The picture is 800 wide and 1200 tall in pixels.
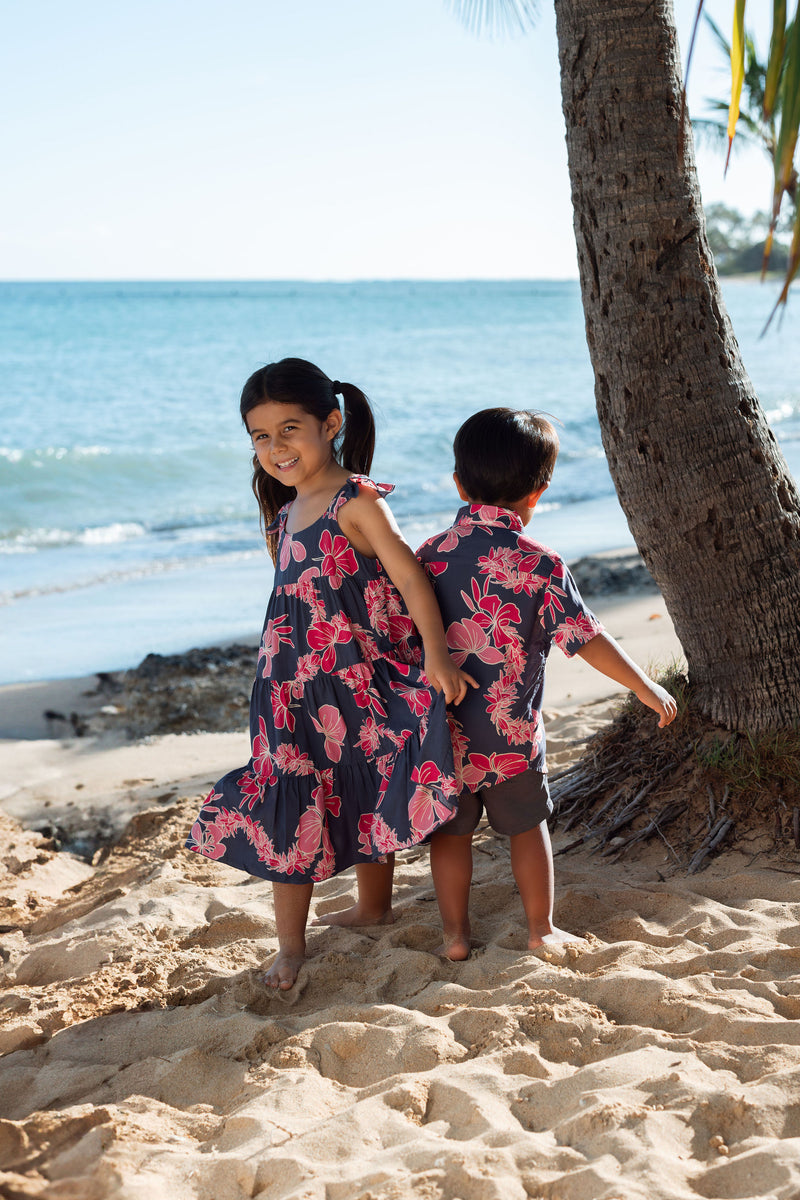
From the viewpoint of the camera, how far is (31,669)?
6844 millimetres

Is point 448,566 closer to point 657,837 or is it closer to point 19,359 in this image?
point 657,837

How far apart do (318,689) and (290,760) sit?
0.71 feet

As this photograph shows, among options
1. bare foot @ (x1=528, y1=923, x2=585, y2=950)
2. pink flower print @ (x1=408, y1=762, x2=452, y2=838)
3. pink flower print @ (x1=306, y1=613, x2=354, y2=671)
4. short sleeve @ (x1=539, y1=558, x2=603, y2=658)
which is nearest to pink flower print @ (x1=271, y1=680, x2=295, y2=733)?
pink flower print @ (x1=306, y1=613, x2=354, y2=671)

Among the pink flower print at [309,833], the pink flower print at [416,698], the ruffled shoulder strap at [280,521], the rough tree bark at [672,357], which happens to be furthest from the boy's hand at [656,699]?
the ruffled shoulder strap at [280,521]

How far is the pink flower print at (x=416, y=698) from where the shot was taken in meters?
2.72

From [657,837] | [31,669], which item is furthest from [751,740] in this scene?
[31,669]

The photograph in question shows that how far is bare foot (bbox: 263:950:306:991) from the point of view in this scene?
2791mm

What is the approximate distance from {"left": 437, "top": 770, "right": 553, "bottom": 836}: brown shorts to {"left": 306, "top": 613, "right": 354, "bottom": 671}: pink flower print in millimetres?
524

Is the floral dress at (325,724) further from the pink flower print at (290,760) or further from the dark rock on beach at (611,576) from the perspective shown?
the dark rock on beach at (611,576)

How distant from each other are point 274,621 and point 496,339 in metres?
40.6

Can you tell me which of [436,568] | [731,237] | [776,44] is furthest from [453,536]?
[731,237]

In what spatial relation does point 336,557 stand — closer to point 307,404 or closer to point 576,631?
point 307,404

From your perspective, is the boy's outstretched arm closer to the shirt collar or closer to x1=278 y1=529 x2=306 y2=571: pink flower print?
the shirt collar

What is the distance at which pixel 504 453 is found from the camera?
2.69m
